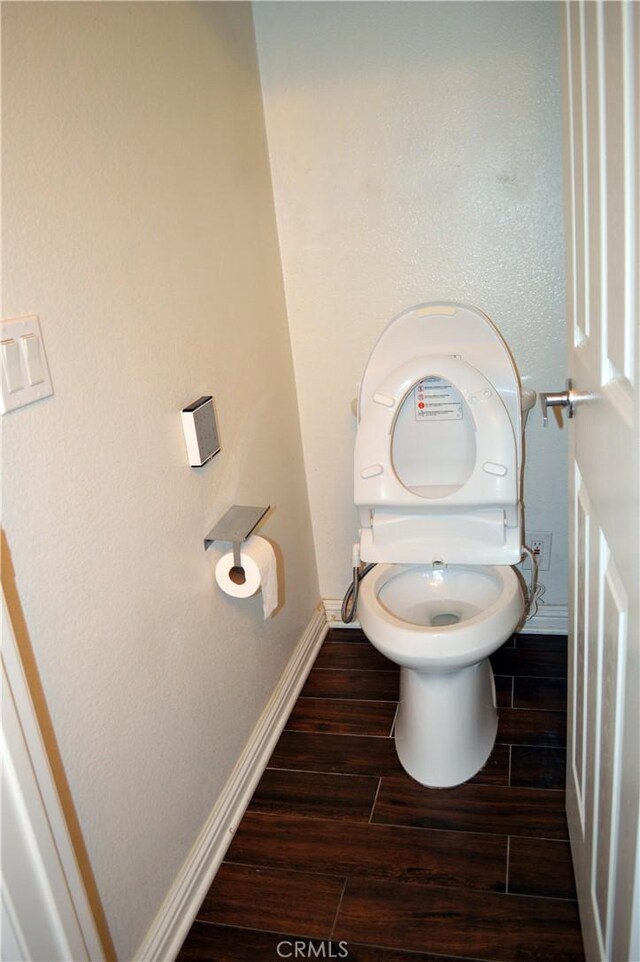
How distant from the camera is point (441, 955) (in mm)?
1406

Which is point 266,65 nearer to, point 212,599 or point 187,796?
point 212,599

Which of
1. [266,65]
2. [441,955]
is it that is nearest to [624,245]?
[441,955]

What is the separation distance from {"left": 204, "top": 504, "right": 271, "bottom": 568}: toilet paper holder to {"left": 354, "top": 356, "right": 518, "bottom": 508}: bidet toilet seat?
0.31 meters

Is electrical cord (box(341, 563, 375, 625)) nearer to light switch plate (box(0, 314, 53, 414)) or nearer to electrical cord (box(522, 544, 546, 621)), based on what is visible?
electrical cord (box(522, 544, 546, 621))

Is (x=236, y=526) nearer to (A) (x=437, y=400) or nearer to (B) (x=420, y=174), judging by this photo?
(A) (x=437, y=400)

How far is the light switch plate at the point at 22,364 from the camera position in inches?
39.1

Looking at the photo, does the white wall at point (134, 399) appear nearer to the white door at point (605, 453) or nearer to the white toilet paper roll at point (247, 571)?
the white toilet paper roll at point (247, 571)

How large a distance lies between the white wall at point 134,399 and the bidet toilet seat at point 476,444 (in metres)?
0.29

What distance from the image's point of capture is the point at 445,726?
1783 mm

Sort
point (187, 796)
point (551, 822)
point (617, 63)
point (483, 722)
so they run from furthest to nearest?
point (483, 722), point (551, 822), point (187, 796), point (617, 63)

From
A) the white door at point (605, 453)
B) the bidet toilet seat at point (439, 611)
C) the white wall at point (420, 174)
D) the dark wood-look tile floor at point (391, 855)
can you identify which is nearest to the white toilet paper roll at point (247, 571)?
the bidet toilet seat at point (439, 611)

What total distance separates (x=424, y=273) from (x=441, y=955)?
1596 millimetres

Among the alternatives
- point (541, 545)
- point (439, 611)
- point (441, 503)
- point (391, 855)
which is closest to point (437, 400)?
point (441, 503)

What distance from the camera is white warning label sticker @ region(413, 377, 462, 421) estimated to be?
6.20 feet
